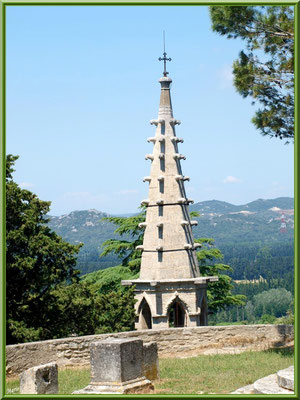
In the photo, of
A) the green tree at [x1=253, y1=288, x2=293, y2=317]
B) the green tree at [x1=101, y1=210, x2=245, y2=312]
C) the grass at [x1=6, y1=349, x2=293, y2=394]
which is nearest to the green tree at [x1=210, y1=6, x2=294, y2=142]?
the grass at [x1=6, y1=349, x2=293, y2=394]

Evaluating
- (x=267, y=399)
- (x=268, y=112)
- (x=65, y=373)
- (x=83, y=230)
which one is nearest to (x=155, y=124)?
(x=268, y=112)

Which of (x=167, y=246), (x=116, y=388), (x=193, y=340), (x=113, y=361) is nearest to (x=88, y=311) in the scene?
(x=167, y=246)

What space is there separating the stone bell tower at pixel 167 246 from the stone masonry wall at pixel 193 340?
7.24ft

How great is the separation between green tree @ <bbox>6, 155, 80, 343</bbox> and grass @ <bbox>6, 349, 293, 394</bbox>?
525 centimetres

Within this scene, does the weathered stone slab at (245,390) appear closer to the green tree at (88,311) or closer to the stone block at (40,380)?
the stone block at (40,380)

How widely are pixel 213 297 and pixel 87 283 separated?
971cm

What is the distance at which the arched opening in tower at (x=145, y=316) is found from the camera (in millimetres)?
21250

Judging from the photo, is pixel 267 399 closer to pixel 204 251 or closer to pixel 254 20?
pixel 254 20

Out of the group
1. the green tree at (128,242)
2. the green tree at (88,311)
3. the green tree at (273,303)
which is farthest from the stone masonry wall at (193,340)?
the green tree at (273,303)

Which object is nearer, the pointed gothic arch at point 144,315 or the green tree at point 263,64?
the green tree at point 263,64

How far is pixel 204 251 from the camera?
110 feet

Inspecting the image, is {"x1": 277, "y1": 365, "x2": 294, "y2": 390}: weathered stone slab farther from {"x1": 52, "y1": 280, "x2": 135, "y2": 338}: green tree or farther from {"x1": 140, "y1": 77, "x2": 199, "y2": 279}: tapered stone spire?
{"x1": 52, "y1": 280, "x2": 135, "y2": 338}: green tree

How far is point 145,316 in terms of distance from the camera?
2145 centimetres

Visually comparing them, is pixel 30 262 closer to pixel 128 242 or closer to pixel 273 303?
pixel 128 242
